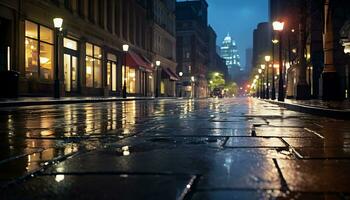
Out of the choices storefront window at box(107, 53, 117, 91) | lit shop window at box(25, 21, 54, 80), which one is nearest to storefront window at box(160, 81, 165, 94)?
storefront window at box(107, 53, 117, 91)

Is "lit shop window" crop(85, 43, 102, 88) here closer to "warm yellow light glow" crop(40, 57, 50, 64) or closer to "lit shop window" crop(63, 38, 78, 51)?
"lit shop window" crop(63, 38, 78, 51)

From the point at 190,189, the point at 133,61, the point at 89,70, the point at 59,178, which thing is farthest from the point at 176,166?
the point at 133,61

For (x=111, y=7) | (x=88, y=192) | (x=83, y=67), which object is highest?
(x=111, y=7)

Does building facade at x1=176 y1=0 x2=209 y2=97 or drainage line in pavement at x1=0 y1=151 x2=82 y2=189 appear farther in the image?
building facade at x1=176 y1=0 x2=209 y2=97

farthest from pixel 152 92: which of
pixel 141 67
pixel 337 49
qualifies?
pixel 337 49

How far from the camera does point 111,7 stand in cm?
5369

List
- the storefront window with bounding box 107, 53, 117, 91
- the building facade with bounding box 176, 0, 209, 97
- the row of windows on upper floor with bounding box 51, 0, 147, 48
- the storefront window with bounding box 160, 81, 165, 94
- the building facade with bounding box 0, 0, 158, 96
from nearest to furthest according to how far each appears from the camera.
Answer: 1. the building facade with bounding box 0, 0, 158, 96
2. the row of windows on upper floor with bounding box 51, 0, 147, 48
3. the storefront window with bounding box 107, 53, 117, 91
4. the storefront window with bounding box 160, 81, 165, 94
5. the building facade with bounding box 176, 0, 209, 97

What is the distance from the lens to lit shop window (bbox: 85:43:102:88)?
149ft

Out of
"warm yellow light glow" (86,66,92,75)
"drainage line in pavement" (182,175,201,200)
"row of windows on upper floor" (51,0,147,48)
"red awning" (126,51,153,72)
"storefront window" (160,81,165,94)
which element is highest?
"row of windows on upper floor" (51,0,147,48)

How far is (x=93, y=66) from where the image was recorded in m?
46.8

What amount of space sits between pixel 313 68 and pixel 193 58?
84130 mm

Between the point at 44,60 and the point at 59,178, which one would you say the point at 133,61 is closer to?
the point at 44,60

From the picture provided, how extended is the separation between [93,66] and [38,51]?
1245cm

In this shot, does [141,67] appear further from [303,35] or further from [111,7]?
[303,35]
